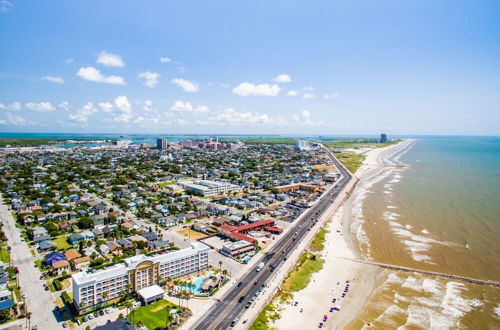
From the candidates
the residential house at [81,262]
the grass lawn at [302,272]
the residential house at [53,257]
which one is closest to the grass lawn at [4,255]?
the residential house at [53,257]

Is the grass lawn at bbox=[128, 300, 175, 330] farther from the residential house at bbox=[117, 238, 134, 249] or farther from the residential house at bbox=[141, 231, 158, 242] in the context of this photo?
the residential house at bbox=[141, 231, 158, 242]

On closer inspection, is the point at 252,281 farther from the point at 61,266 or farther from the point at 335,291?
the point at 61,266

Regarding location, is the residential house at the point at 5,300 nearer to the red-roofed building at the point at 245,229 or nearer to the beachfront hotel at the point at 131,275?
the beachfront hotel at the point at 131,275

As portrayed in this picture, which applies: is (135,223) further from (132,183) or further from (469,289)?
(469,289)

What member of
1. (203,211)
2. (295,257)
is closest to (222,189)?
(203,211)

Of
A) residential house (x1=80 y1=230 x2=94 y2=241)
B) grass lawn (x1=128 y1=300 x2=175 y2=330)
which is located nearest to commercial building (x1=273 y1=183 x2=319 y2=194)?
residential house (x1=80 y1=230 x2=94 y2=241)
